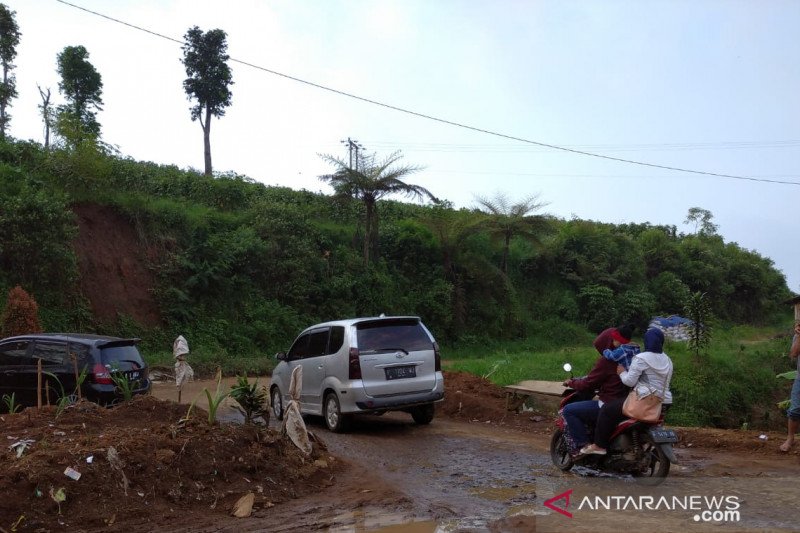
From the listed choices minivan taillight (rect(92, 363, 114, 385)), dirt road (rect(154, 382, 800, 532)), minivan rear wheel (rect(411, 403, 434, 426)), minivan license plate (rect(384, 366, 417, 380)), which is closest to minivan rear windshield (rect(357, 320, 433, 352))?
minivan license plate (rect(384, 366, 417, 380))

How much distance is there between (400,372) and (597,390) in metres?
3.54

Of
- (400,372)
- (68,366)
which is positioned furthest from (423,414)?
(68,366)

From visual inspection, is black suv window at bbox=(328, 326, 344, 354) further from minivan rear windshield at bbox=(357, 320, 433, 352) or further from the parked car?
minivan rear windshield at bbox=(357, 320, 433, 352)

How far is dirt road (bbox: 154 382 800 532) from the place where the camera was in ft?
18.5

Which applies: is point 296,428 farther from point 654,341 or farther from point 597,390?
point 654,341

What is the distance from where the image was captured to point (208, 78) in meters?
37.8

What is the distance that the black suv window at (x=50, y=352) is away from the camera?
11011 millimetres

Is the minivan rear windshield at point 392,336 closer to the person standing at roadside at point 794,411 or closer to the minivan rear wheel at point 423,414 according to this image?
the minivan rear wheel at point 423,414

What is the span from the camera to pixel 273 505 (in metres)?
6.39

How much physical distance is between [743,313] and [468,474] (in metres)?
43.2

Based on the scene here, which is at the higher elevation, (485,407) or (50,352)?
(50,352)

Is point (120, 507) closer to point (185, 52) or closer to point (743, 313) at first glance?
point (185, 52)

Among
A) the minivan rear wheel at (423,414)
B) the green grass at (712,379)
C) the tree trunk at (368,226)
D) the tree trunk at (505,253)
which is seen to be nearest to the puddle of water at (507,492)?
the minivan rear wheel at (423,414)

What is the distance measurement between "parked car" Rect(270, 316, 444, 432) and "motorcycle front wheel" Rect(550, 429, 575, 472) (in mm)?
2870
